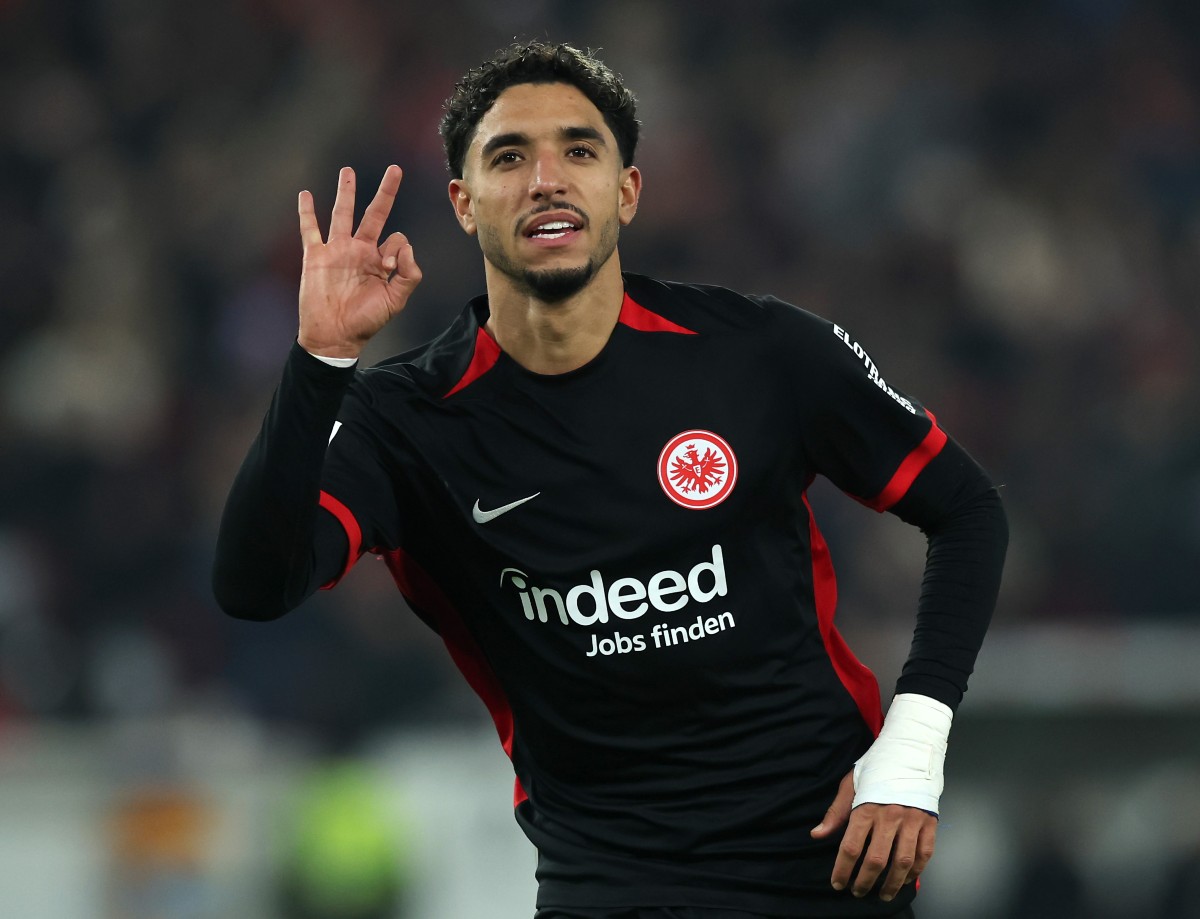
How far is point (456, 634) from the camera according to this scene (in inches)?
140

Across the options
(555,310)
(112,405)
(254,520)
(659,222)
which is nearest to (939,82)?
(659,222)

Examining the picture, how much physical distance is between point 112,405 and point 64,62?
2.85 m

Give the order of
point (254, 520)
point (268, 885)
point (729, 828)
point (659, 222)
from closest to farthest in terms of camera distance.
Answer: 1. point (254, 520)
2. point (729, 828)
3. point (268, 885)
4. point (659, 222)

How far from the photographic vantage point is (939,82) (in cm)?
1135

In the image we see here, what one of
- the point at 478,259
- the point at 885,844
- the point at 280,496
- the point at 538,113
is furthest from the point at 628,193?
the point at 478,259

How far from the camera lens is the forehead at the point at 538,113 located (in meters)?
3.56

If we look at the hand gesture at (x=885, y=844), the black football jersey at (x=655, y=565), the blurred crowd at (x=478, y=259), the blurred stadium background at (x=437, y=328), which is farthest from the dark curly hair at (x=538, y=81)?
the blurred crowd at (x=478, y=259)

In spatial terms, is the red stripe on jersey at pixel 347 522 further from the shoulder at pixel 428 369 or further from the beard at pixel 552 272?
the beard at pixel 552 272

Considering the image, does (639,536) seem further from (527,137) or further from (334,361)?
(527,137)

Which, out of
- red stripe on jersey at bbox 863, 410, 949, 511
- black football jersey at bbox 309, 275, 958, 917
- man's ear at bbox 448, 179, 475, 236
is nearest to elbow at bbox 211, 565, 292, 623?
black football jersey at bbox 309, 275, 958, 917

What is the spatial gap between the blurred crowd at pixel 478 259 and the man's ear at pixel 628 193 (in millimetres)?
4239

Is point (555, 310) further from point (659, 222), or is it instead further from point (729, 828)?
point (659, 222)

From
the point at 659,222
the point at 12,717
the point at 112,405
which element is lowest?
the point at 12,717

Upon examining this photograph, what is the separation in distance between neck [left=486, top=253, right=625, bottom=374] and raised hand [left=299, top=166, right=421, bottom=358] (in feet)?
1.02
